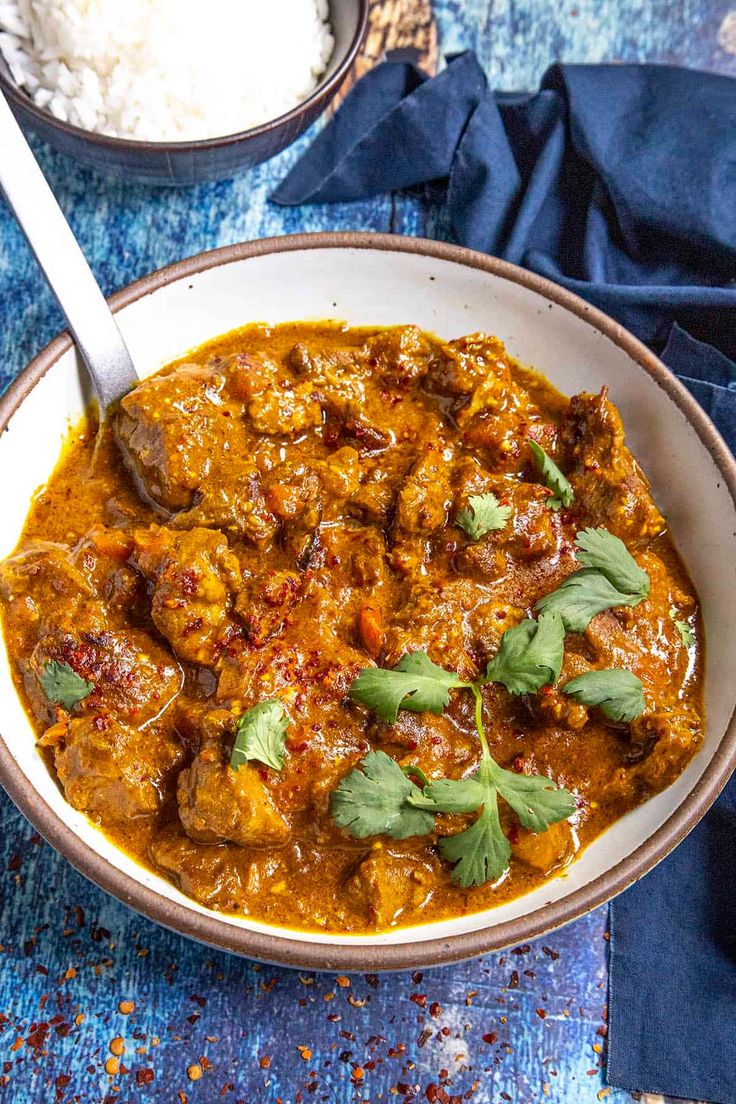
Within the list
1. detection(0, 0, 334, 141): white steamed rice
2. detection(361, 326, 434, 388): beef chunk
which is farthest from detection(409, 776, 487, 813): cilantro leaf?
detection(0, 0, 334, 141): white steamed rice

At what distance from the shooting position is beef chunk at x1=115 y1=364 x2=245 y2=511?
444 centimetres

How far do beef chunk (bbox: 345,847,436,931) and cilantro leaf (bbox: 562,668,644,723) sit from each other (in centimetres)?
87

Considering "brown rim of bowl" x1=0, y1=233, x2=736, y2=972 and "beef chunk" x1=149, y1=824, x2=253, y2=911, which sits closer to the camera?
"brown rim of bowl" x1=0, y1=233, x2=736, y2=972

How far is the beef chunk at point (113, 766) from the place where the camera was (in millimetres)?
4082

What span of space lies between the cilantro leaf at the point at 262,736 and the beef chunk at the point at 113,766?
Result: 0.42 metres

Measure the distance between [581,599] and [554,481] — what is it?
0.58 m

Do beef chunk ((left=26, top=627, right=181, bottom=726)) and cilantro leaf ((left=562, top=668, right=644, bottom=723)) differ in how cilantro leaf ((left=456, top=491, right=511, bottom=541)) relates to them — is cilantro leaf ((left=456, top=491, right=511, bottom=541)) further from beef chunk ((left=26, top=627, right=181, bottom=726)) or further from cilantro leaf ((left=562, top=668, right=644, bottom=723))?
beef chunk ((left=26, top=627, right=181, bottom=726))

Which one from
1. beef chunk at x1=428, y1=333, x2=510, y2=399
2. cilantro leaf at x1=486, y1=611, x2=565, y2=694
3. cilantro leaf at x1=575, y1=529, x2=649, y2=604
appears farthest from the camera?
beef chunk at x1=428, y1=333, x2=510, y2=399

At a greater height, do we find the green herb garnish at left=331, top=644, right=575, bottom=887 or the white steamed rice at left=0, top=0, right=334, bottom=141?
the white steamed rice at left=0, top=0, right=334, bottom=141

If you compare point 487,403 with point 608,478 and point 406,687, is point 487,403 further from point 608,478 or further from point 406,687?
point 406,687

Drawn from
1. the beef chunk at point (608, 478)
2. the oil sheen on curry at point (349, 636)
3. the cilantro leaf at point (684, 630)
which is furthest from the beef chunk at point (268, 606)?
the cilantro leaf at point (684, 630)

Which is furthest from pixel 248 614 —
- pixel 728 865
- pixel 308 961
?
pixel 728 865

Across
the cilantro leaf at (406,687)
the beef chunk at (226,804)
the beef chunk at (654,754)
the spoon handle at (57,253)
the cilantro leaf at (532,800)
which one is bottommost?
the beef chunk at (654,754)

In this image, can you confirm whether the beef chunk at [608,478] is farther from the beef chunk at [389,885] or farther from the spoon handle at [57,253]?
the spoon handle at [57,253]
